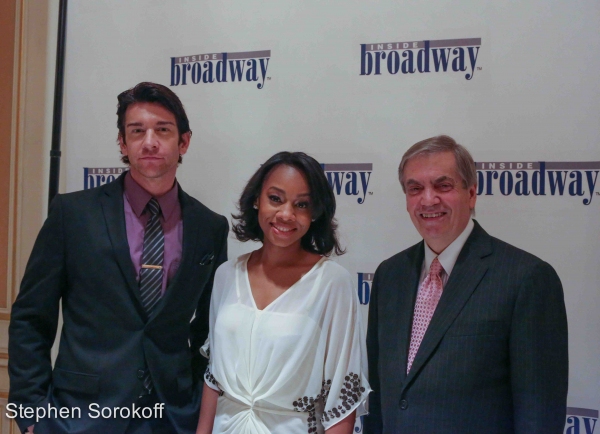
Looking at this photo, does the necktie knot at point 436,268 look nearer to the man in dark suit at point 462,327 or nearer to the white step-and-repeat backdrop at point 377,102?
the man in dark suit at point 462,327

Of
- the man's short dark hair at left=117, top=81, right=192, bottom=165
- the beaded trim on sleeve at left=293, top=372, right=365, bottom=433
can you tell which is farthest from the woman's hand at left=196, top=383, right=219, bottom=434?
the man's short dark hair at left=117, top=81, right=192, bottom=165

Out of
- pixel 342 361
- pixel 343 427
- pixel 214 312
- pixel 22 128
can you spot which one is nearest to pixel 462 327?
pixel 342 361

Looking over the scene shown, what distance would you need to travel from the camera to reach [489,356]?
1.70 meters

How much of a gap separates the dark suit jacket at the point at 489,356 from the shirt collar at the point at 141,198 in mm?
968

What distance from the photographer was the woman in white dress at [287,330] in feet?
6.00

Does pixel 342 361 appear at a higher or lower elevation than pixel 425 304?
lower

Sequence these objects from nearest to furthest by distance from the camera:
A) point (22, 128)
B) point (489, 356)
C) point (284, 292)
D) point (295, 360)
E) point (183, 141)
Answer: point (489, 356) < point (295, 360) < point (284, 292) < point (183, 141) < point (22, 128)

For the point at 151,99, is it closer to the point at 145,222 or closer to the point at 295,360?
the point at 145,222

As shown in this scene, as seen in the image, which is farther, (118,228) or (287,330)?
(118,228)

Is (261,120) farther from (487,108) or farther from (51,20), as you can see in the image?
(51,20)

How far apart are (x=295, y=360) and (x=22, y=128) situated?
229cm

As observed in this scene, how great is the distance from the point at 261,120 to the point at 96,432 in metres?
1.63

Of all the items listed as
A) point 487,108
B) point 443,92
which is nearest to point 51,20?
point 443,92

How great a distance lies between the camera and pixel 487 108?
269 cm
